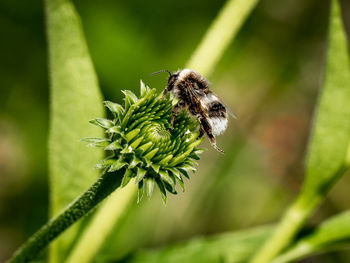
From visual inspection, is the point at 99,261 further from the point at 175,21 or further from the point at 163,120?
the point at 175,21

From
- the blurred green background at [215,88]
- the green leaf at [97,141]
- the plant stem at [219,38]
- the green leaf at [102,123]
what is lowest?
the green leaf at [97,141]

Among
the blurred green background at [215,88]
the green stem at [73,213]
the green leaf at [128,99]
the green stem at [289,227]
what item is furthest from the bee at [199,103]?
the blurred green background at [215,88]

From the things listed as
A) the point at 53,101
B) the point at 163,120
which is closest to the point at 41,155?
the point at 53,101

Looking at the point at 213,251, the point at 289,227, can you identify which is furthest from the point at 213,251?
the point at 289,227

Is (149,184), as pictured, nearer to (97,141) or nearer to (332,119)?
(97,141)

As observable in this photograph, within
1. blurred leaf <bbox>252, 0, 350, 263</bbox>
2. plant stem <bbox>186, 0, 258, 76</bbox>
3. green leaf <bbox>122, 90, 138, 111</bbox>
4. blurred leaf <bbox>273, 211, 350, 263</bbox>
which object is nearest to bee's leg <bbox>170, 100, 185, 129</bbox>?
green leaf <bbox>122, 90, 138, 111</bbox>

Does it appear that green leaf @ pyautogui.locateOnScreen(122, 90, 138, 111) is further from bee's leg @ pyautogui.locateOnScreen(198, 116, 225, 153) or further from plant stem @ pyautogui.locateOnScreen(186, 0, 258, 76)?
plant stem @ pyautogui.locateOnScreen(186, 0, 258, 76)

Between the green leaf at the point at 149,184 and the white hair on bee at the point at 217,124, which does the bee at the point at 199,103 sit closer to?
the white hair on bee at the point at 217,124
